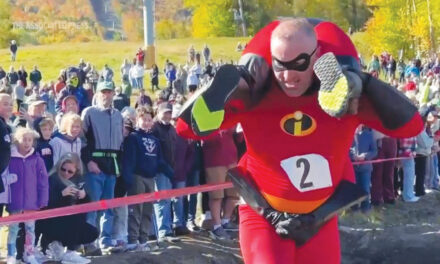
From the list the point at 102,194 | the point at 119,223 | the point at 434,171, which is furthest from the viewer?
the point at 434,171

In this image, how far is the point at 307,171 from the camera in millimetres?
4629

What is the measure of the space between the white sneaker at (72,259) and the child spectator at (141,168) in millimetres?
810

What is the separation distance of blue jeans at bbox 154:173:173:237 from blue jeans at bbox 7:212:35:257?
1.80m

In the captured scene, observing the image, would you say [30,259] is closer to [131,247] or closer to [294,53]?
[131,247]

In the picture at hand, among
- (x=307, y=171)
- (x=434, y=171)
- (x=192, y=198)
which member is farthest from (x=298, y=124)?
(x=434, y=171)

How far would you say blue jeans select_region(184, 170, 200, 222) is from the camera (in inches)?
364

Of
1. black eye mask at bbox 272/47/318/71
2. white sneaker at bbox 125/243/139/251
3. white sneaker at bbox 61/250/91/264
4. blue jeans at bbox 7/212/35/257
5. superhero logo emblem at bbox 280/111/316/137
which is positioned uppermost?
black eye mask at bbox 272/47/318/71

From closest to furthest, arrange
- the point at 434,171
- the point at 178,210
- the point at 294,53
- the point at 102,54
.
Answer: the point at 294,53
the point at 178,210
the point at 434,171
the point at 102,54

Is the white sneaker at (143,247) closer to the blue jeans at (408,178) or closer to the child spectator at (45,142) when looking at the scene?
the child spectator at (45,142)

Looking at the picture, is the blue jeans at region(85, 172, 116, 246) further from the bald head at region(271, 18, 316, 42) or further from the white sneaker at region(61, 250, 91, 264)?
the bald head at region(271, 18, 316, 42)

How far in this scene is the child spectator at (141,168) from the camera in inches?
325

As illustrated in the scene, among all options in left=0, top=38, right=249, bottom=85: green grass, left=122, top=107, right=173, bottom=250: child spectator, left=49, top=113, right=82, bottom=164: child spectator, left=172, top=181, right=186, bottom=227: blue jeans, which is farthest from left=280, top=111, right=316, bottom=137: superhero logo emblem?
left=0, top=38, right=249, bottom=85: green grass

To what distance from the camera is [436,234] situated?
34.1 feet

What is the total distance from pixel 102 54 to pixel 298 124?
51.4m
